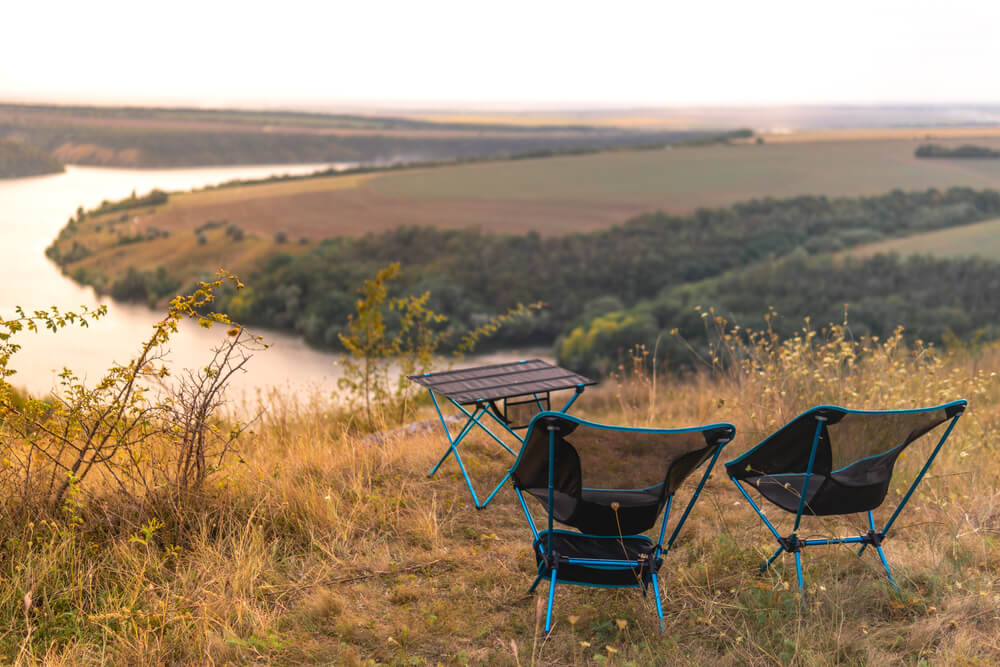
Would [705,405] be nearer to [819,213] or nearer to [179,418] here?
[179,418]

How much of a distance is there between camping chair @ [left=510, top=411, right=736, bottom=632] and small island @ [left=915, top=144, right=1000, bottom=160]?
42.4 m

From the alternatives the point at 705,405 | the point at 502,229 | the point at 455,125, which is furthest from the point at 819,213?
the point at 705,405

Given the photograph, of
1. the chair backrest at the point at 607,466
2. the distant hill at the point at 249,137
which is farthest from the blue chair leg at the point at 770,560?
the distant hill at the point at 249,137

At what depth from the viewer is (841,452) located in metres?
2.29

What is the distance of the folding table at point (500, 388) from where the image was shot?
3.12 m

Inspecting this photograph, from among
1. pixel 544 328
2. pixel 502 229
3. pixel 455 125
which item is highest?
pixel 455 125

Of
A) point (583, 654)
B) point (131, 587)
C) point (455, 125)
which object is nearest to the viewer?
point (583, 654)

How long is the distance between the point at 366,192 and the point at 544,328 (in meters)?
9.05

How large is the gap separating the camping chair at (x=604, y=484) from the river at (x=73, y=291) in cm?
279

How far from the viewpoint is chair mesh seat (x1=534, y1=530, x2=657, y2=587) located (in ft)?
6.97

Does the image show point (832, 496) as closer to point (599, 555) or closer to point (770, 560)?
point (770, 560)

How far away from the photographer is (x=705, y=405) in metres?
4.79

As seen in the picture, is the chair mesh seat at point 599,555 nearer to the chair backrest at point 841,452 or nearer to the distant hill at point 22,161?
the chair backrest at point 841,452

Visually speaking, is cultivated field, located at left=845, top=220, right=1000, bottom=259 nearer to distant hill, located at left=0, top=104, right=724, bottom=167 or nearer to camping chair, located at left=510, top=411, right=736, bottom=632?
distant hill, located at left=0, top=104, right=724, bottom=167
